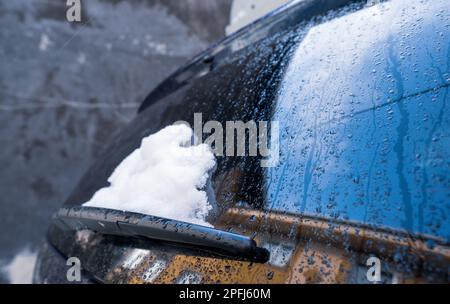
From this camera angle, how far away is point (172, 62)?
5121mm

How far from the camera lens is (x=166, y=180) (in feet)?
4.14

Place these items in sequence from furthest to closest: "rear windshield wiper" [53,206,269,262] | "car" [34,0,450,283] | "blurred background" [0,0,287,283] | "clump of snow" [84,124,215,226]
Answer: "blurred background" [0,0,287,283], "clump of snow" [84,124,215,226], "rear windshield wiper" [53,206,269,262], "car" [34,0,450,283]


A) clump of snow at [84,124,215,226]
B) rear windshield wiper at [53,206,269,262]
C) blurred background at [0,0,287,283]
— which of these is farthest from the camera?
blurred background at [0,0,287,283]

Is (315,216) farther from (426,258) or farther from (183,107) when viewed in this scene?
(183,107)

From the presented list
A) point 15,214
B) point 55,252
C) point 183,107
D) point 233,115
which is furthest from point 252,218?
point 15,214

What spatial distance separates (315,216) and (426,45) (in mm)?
625

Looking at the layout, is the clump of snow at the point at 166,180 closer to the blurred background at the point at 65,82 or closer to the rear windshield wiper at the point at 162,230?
the rear windshield wiper at the point at 162,230

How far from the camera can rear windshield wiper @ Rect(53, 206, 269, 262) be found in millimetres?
932

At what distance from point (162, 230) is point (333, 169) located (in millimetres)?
521

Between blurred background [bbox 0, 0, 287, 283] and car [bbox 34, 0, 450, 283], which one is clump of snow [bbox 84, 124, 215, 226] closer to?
car [bbox 34, 0, 450, 283]

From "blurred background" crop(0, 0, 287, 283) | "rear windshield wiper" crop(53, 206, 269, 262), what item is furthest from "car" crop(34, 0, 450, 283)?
"blurred background" crop(0, 0, 287, 283)

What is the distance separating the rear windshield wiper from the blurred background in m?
2.32

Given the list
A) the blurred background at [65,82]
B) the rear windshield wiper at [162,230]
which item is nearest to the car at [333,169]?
the rear windshield wiper at [162,230]

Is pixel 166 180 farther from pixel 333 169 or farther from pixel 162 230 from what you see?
pixel 333 169
